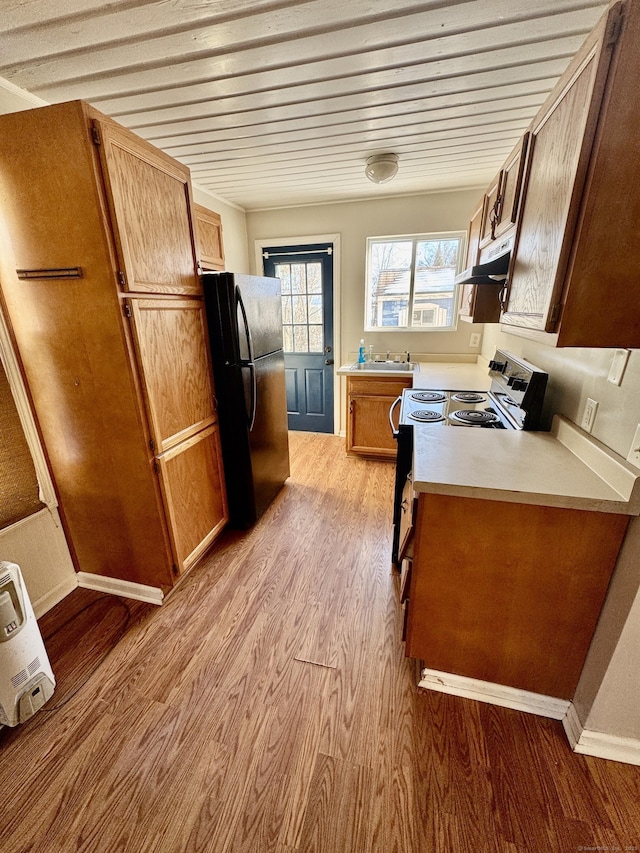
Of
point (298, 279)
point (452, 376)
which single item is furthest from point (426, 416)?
point (298, 279)

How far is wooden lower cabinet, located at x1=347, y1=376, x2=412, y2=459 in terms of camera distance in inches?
124

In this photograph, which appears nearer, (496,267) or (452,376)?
(496,267)

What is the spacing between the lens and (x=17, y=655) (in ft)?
4.02

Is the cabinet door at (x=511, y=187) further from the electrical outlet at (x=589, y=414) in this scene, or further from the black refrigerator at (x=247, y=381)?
the black refrigerator at (x=247, y=381)

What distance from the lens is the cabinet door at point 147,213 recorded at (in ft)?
4.29

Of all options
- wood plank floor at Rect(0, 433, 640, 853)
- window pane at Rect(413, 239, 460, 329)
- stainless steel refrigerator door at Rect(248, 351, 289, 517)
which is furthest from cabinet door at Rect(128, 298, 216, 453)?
window pane at Rect(413, 239, 460, 329)

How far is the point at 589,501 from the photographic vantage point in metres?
1.00

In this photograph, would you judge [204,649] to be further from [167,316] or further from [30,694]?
[167,316]

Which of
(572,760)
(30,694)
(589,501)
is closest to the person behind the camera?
(589,501)

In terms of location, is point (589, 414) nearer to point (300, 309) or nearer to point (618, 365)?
point (618, 365)

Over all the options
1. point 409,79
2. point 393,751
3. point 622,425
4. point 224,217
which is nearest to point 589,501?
point 622,425

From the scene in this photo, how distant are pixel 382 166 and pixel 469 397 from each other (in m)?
1.75

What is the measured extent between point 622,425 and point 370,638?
133 cm

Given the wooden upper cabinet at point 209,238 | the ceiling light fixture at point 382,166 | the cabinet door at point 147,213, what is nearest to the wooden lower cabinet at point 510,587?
the cabinet door at point 147,213
